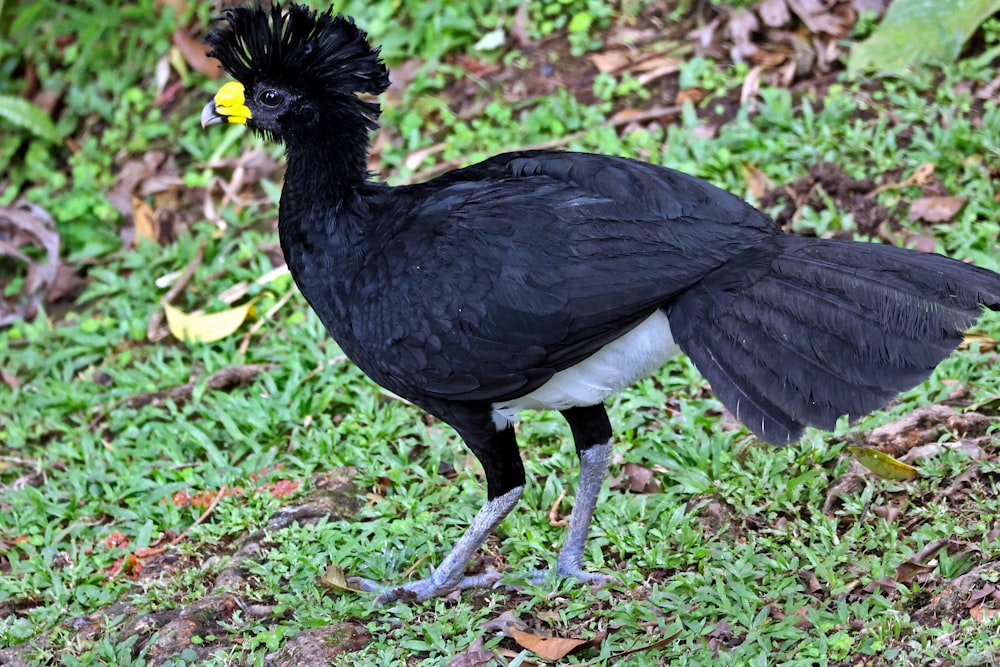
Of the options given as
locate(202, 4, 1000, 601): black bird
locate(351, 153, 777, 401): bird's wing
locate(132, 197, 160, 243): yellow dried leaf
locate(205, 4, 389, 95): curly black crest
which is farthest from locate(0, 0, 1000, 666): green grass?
locate(205, 4, 389, 95): curly black crest

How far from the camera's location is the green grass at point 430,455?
4.09 m

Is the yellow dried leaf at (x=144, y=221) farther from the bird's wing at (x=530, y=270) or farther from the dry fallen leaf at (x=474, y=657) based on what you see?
the dry fallen leaf at (x=474, y=657)

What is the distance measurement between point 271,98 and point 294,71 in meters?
0.15

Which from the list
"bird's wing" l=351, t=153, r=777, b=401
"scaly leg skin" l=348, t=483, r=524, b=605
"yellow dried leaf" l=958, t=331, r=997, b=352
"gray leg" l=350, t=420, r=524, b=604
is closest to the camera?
"bird's wing" l=351, t=153, r=777, b=401

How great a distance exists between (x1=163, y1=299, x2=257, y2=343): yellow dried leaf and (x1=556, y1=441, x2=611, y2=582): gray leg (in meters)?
2.66

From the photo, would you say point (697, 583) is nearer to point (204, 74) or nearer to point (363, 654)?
point (363, 654)

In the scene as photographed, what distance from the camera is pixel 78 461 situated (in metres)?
5.72

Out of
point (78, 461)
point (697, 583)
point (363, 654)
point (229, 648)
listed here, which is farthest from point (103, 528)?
point (697, 583)

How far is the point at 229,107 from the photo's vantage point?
4.39 metres

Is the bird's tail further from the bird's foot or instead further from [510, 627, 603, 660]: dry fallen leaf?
the bird's foot

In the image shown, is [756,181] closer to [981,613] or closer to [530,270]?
[530,270]

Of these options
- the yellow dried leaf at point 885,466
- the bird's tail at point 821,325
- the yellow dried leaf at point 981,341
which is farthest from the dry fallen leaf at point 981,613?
the yellow dried leaf at point 981,341

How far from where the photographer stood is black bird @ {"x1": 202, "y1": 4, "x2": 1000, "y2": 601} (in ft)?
12.1

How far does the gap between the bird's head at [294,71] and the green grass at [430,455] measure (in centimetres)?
168
